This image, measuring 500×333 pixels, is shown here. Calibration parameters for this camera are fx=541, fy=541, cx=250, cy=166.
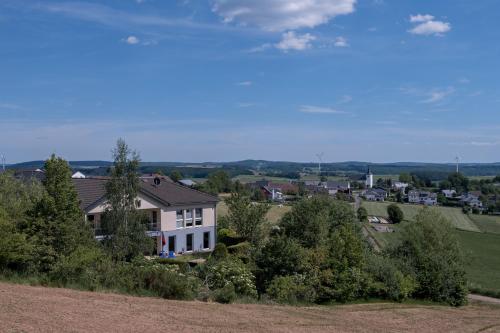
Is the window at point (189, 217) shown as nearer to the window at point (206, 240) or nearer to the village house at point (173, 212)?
the village house at point (173, 212)

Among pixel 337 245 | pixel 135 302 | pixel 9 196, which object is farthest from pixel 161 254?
pixel 135 302

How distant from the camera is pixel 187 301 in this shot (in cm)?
1991

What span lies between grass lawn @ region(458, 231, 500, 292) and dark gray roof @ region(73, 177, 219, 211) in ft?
75.6

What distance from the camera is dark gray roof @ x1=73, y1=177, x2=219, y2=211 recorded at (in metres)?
41.8

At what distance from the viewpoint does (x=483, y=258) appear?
65625 mm

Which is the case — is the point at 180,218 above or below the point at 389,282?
above

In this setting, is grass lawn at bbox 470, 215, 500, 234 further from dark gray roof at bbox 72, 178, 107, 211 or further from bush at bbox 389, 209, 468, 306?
dark gray roof at bbox 72, 178, 107, 211

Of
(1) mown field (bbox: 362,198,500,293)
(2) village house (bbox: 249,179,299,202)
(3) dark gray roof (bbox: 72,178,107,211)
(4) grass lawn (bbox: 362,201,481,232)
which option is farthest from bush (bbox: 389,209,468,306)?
(2) village house (bbox: 249,179,299,202)

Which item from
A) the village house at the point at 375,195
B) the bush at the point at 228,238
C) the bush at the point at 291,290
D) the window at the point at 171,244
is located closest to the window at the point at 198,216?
the bush at the point at 228,238

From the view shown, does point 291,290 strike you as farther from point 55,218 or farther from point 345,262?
point 55,218

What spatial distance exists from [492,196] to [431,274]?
144m

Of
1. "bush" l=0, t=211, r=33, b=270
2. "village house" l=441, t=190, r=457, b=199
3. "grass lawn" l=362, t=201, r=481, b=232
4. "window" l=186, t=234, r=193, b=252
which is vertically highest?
"bush" l=0, t=211, r=33, b=270

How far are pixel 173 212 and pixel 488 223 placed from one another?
261ft

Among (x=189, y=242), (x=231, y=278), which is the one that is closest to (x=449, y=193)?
(x=189, y=242)
